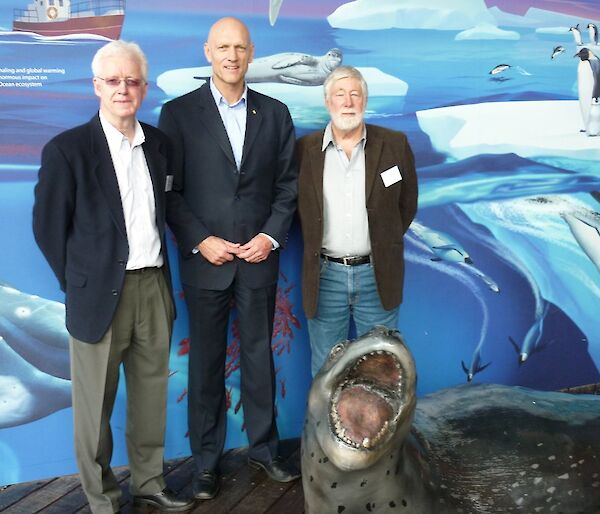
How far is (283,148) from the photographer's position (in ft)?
9.55

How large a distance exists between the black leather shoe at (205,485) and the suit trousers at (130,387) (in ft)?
0.50

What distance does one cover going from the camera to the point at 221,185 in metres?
2.79

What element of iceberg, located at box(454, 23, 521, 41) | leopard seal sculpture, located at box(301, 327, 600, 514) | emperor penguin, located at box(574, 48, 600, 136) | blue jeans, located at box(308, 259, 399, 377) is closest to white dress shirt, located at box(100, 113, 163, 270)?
blue jeans, located at box(308, 259, 399, 377)

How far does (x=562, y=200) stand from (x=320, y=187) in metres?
1.77

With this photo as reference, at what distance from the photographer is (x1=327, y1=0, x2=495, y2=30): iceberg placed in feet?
11.1

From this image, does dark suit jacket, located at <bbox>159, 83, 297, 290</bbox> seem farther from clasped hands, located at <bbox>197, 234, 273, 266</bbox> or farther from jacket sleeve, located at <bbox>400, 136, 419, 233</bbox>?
jacket sleeve, located at <bbox>400, 136, 419, 233</bbox>

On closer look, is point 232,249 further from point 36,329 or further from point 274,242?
point 36,329

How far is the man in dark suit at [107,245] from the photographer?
2418 mm

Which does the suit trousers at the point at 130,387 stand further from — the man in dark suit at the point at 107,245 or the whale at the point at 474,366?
the whale at the point at 474,366

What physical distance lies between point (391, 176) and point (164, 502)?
168 centimetres

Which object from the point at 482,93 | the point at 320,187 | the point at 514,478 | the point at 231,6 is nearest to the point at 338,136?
the point at 320,187

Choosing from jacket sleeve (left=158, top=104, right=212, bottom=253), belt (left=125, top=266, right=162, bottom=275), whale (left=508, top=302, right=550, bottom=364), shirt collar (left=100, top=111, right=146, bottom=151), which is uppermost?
shirt collar (left=100, top=111, right=146, bottom=151)

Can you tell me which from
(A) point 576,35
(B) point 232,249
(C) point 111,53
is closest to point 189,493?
(B) point 232,249

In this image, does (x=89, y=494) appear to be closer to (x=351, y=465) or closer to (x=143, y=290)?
(x=143, y=290)
